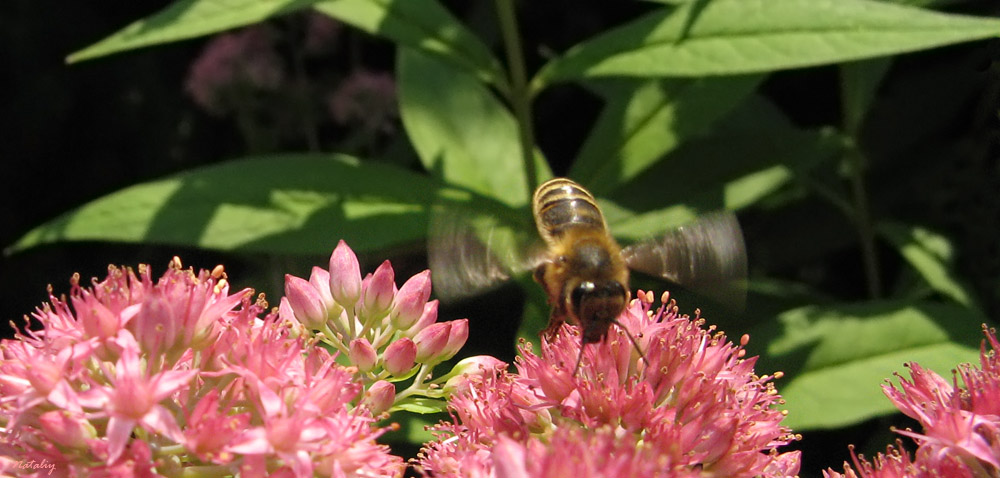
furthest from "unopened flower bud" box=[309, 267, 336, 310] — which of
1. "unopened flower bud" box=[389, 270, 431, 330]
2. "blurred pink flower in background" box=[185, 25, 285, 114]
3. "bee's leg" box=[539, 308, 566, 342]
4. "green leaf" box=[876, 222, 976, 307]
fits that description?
"blurred pink flower in background" box=[185, 25, 285, 114]

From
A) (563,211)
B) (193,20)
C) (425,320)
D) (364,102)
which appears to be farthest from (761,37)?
(364,102)

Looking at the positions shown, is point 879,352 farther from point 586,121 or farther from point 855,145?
point 586,121

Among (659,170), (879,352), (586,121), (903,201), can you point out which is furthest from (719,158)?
(586,121)

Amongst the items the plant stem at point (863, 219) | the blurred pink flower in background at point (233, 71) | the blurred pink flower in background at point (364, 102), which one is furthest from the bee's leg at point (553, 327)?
the blurred pink flower in background at point (233, 71)

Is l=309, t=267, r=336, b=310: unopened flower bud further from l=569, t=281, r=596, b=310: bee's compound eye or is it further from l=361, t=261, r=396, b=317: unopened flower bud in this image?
l=569, t=281, r=596, b=310: bee's compound eye

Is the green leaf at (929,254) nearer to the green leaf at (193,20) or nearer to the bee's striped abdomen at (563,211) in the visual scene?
the bee's striped abdomen at (563,211)

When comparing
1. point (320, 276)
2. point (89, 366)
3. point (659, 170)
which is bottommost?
point (89, 366)
